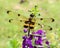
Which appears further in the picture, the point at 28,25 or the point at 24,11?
the point at 24,11

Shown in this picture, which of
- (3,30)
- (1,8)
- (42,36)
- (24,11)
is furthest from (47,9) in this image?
(42,36)

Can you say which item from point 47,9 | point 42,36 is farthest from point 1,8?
point 42,36

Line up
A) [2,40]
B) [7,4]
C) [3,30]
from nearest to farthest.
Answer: [2,40] → [3,30] → [7,4]

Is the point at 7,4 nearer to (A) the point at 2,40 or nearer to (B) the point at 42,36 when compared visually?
(A) the point at 2,40

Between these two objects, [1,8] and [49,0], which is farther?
[49,0]

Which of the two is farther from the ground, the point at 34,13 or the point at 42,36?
the point at 34,13

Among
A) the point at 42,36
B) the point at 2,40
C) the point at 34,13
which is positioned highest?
the point at 34,13

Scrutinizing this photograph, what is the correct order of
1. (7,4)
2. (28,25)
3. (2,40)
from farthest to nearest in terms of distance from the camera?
(7,4), (2,40), (28,25)

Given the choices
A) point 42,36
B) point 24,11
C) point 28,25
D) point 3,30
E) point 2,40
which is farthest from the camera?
point 24,11

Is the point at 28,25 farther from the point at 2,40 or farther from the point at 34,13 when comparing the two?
the point at 2,40
